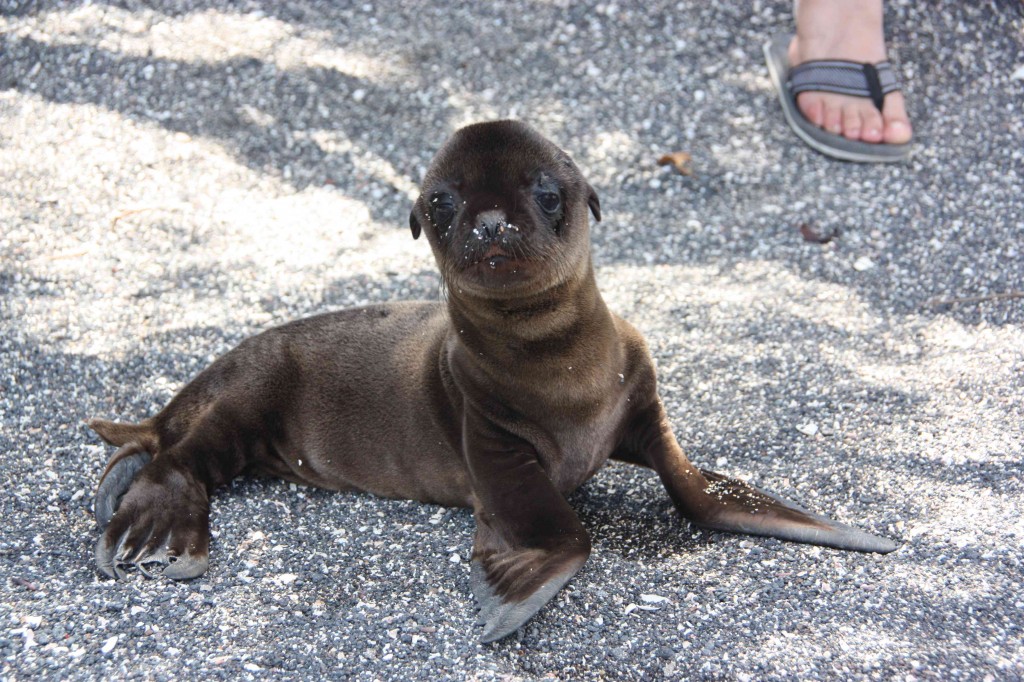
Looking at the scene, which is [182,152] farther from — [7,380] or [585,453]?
[585,453]

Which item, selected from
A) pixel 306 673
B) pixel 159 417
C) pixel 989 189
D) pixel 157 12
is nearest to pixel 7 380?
pixel 159 417

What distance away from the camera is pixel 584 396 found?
3621mm

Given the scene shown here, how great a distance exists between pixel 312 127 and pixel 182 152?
0.71 meters

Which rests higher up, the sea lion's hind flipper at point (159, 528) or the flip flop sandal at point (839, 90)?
the flip flop sandal at point (839, 90)

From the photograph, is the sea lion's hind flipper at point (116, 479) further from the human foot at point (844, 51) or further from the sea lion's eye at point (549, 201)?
the human foot at point (844, 51)

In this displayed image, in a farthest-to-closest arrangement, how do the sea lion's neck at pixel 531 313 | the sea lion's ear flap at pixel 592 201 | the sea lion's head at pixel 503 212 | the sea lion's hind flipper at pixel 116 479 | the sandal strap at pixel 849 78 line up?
1. the sandal strap at pixel 849 78
2. the sea lion's hind flipper at pixel 116 479
3. the sea lion's ear flap at pixel 592 201
4. the sea lion's neck at pixel 531 313
5. the sea lion's head at pixel 503 212

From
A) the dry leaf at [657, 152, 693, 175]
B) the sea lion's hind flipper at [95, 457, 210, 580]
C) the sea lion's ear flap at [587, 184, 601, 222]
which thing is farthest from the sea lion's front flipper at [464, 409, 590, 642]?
the dry leaf at [657, 152, 693, 175]

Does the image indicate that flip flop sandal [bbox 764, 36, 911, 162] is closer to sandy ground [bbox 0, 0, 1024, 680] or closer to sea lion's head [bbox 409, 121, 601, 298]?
sandy ground [bbox 0, 0, 1024, 680]

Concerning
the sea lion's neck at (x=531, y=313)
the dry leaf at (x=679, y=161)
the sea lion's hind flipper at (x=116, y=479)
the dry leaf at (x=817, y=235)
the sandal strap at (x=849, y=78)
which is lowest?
the sea lion's hind flipper at (x=116, y=479)

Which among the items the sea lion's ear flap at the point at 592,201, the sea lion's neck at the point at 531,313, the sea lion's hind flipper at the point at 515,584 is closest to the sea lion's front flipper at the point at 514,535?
the sea lion's hind flipper at the point at 515,584

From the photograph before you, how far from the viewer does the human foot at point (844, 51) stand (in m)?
5.99

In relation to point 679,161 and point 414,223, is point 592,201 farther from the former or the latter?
point 679,161

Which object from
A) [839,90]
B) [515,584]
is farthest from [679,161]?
[515,584]

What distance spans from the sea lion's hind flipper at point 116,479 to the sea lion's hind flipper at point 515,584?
131 centimetres
